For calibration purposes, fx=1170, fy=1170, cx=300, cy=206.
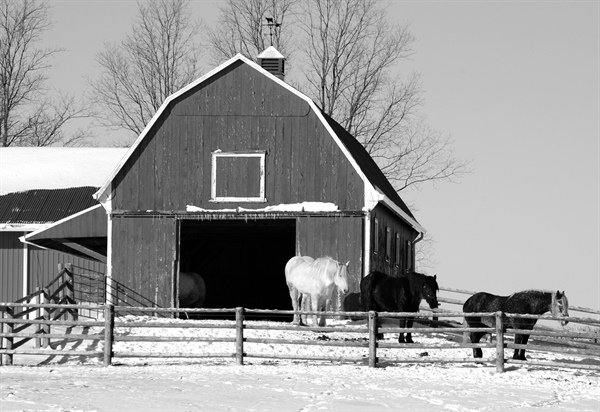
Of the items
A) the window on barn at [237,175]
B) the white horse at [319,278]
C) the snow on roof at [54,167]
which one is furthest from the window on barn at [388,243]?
the snow on roof at [54,167]

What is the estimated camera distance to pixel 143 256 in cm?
2720

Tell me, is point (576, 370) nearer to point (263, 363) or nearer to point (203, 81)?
point (263, 363)

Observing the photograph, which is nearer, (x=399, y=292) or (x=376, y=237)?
(x=399, y=292)

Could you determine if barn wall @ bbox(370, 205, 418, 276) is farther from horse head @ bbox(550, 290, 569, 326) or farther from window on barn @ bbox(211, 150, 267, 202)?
horse head @ bbox(550, 290, 569, 326)

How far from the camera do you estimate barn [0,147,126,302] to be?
109 ft

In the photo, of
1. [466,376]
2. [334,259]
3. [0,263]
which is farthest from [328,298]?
[0,263]

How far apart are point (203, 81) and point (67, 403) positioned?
527 inches

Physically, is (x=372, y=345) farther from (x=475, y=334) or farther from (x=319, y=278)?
(x=319, y=278)

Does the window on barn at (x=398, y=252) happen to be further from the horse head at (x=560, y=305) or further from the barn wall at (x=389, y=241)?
the horse head at (x=560, y=305)

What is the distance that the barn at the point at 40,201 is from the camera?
33.3 meters

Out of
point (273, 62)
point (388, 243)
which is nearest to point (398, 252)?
point (388, 243)

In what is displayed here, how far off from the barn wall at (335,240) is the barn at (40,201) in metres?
6.69

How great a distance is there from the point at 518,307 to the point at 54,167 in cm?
2103

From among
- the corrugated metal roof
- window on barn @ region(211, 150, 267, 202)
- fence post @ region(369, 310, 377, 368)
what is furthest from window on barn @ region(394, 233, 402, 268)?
fence post @ region(369, 310, 377, 368)
